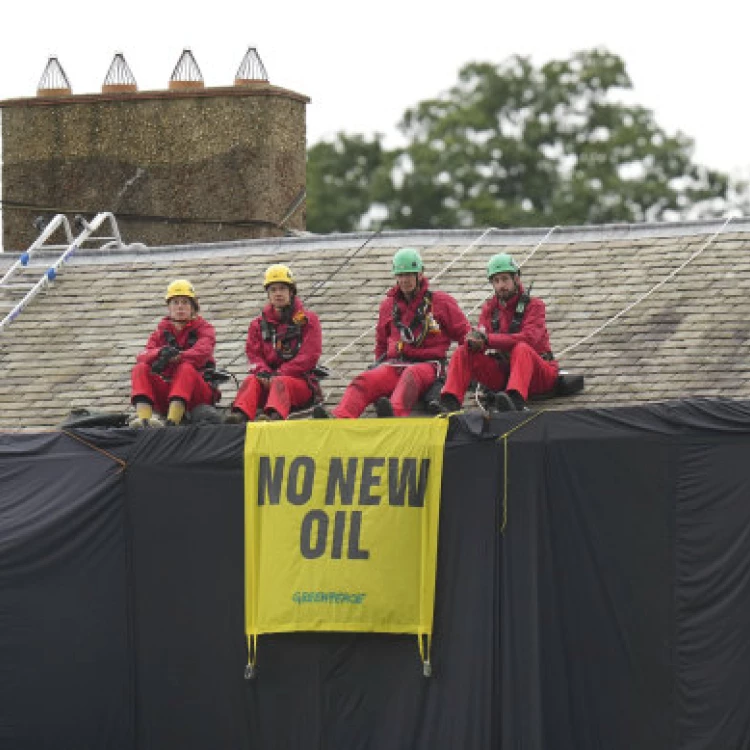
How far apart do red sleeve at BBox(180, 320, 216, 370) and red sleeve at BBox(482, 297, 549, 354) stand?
89.1 inches

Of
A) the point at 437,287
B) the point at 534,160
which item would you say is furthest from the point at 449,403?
the point at 534,160

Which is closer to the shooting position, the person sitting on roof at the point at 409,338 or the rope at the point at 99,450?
the person sitting on roof at the point at 409,338

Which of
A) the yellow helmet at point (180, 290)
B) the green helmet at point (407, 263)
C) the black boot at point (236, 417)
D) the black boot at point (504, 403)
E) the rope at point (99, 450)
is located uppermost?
the green helmet at point (407, 263)

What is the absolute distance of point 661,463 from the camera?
589 inches

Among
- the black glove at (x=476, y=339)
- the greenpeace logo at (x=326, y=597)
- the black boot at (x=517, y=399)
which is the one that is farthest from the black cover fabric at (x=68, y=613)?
the black boot at (x=517, y=399)

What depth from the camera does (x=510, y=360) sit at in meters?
16.6

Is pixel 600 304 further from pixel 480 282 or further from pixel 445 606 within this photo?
pixel 445 606

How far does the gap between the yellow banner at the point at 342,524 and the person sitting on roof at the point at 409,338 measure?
2.05ft

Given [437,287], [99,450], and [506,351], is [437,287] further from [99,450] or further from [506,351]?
[99,450]

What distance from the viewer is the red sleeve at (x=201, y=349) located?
57.9ft

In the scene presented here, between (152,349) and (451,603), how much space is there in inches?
142

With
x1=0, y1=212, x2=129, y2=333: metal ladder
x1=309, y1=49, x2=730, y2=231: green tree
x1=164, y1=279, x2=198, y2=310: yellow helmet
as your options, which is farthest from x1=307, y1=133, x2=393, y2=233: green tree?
x1=164, y1=279, x2=198, y2=310: yellow helmet

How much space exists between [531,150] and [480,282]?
3311 centimetres

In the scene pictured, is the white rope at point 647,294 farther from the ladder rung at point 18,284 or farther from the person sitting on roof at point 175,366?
the ladder rung at point 18,284
